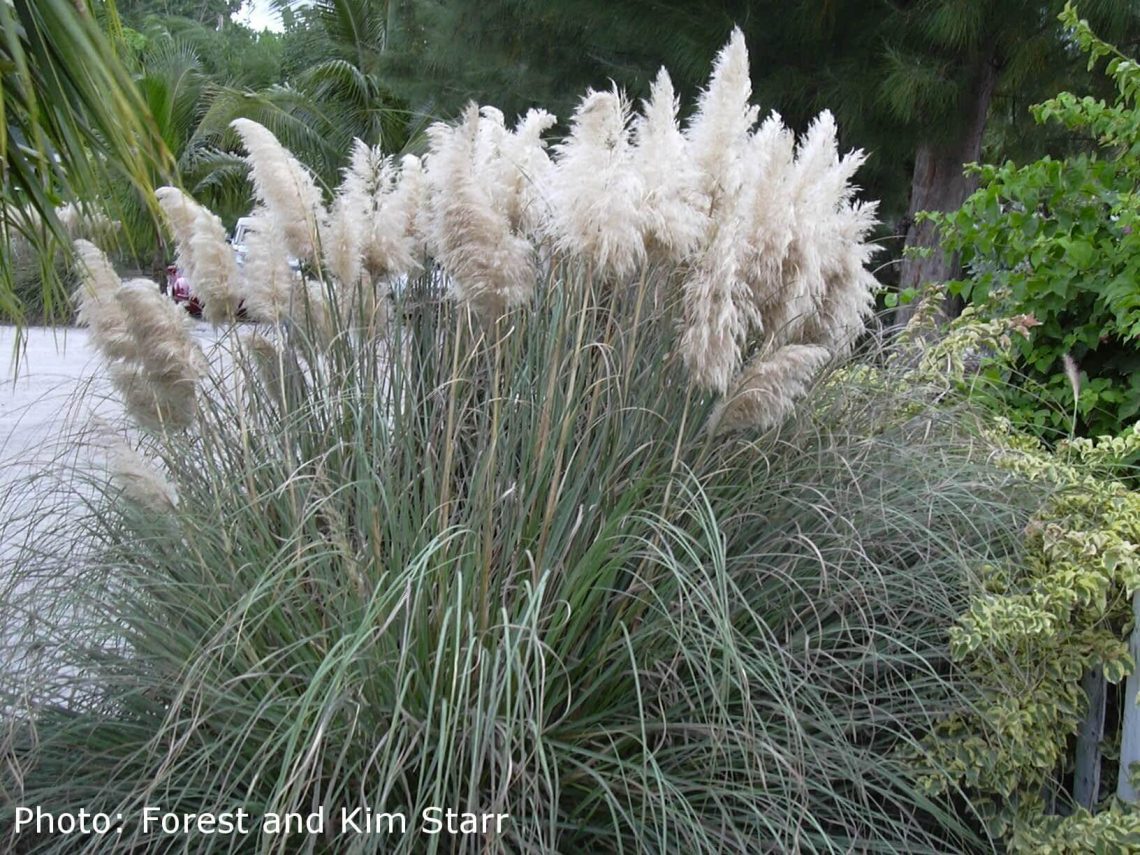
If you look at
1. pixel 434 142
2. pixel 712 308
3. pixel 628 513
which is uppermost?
pixel 434 142

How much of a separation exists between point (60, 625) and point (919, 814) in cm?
205

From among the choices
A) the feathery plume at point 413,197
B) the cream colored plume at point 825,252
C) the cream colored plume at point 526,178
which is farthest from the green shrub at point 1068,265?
the feathery plume at point 413,197

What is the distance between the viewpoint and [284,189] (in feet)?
10.1

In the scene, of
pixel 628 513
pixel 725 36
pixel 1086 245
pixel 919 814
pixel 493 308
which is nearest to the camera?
pixel 628 513

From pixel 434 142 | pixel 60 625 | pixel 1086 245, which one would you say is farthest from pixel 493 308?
pixel 1086 245

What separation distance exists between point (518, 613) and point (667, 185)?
3.53 ft

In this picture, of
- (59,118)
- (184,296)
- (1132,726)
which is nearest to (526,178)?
(59,118)

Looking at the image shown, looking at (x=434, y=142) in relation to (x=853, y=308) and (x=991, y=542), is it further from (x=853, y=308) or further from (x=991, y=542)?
(x=991, y=542)

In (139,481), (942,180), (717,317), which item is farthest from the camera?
(942,180)

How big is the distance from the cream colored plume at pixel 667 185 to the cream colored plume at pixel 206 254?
1147mm

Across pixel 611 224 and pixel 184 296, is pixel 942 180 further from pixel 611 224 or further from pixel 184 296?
pixel 611 224

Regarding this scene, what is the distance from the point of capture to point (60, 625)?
260 cm

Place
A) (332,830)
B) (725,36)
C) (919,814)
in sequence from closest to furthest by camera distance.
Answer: (332,830)
(919,814)
(725,36)

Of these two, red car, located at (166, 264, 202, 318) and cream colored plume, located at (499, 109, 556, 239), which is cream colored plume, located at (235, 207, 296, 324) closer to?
red car, located at (166, 264, 202, 318)
